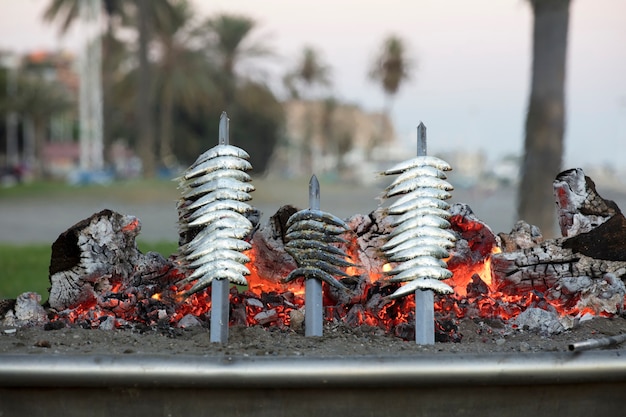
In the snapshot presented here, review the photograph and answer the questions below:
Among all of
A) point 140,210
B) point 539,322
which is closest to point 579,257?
point 539,322

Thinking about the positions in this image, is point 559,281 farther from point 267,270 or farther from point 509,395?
point 267,270

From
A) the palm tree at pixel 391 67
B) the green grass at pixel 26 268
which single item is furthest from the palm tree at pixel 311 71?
the green grass at pixel 26 268

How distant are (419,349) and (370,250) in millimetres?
861

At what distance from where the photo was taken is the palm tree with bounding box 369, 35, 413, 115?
4950 cm

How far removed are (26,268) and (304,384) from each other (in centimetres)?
701

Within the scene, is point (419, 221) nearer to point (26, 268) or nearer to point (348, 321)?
point (348, 321)

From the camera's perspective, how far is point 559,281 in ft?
11.4

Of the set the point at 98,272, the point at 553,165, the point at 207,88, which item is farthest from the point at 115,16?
the point at 98,272

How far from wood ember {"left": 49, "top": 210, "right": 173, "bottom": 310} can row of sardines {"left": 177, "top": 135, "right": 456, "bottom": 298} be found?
0.51 m

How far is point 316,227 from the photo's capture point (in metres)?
3.19

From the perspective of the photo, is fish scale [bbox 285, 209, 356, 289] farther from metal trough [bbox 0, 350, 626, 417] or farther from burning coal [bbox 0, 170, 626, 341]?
metal trough [bbox 0, 350, 626, 417]

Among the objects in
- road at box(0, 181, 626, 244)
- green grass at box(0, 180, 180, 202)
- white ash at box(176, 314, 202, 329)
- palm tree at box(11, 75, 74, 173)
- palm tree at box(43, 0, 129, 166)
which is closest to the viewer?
white ash at box(176, 314, 202, 329)

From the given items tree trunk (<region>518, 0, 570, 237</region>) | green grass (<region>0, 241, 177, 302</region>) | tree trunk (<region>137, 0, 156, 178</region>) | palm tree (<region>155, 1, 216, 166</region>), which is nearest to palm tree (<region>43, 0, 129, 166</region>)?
palm tree (<region>155, 1, 216, 166</region>)

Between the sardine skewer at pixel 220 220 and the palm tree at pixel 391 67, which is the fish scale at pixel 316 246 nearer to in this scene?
the sardine skewer at pixel 220 220
